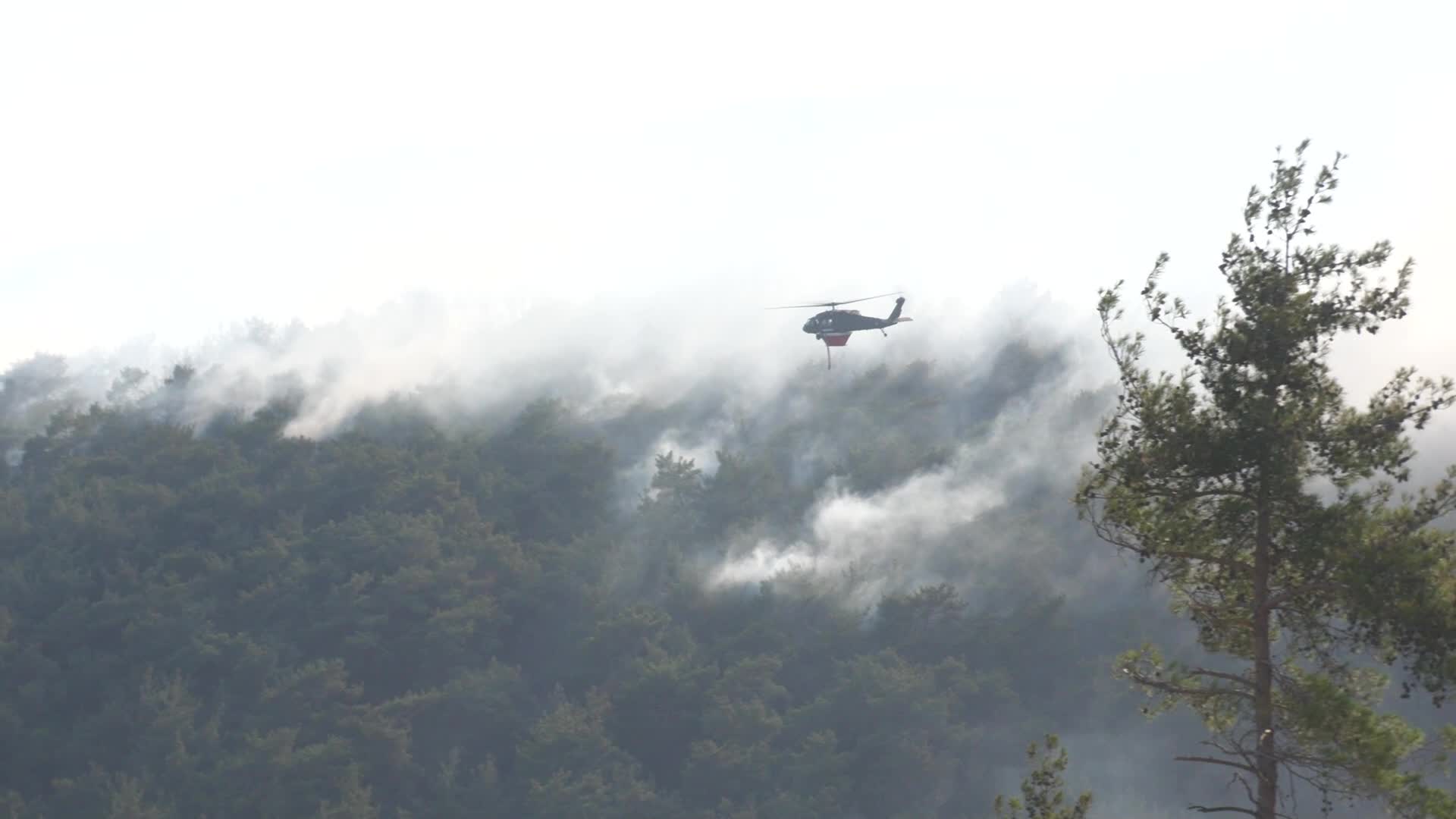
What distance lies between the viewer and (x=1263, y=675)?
17922 mm

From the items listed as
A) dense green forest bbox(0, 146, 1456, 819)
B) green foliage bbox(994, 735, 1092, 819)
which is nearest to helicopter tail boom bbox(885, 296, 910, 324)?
dense green forest bbox(0, 146, 1456, 819)

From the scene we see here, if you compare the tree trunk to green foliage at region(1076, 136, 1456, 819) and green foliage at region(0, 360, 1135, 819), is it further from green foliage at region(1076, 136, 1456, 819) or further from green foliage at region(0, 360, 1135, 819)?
green foliage at region(0, 360, 1135, 819)

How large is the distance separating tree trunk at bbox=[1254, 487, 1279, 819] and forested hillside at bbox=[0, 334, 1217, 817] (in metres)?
68.5

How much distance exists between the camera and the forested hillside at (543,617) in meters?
89.7

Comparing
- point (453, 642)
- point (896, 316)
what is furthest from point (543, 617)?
point (896, 316)

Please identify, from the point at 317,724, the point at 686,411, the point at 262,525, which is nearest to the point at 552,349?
the point at 686,411

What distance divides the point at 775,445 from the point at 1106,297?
379 feet

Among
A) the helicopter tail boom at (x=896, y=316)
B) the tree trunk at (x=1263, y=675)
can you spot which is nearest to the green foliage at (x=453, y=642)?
the helicopter tail boom at (x=896, y=316)

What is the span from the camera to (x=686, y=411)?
146375 mm

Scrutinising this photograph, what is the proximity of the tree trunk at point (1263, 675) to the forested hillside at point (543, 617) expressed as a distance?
68.5m

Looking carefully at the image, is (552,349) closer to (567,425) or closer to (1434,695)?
(567,425)

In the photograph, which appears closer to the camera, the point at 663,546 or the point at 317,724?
the point at 317,724

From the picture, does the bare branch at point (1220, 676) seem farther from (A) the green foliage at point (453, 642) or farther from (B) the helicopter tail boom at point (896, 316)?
(A) the green foliage at point (453, 642)

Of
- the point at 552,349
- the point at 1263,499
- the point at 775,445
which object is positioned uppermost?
the point at 552,349
